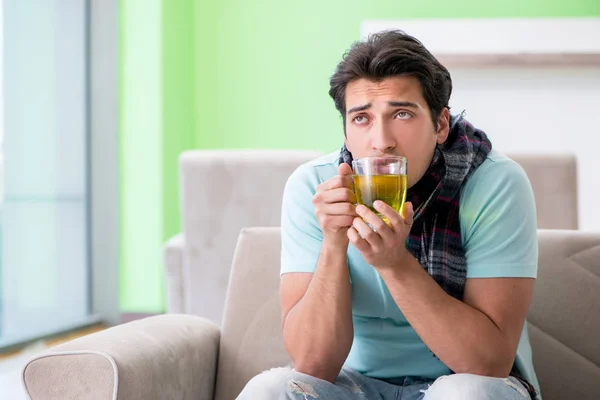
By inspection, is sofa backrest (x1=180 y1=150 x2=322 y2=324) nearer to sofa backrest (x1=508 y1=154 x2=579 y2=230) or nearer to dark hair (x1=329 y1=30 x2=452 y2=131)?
sofa backrest (x1=508 y1=154 x2=579 y2=230)

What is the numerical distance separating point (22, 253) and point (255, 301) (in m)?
2.66

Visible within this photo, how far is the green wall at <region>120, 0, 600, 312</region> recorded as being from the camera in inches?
189

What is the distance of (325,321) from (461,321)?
28 centimetres

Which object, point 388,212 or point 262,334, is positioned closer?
point 388,212

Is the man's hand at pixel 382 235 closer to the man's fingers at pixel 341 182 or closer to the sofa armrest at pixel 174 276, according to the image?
the man's fingers at pixel 341 182

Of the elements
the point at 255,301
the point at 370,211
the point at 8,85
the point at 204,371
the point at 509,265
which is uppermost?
the point at 8,85

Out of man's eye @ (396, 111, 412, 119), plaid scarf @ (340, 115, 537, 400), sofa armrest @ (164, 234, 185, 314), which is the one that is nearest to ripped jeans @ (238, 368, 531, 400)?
plaid scarf @ (340, 115, 537, 400)

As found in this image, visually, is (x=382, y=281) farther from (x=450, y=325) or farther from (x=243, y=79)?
(x=243, y=79)

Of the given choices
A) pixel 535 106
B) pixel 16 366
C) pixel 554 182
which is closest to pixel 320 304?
pixel 554 182

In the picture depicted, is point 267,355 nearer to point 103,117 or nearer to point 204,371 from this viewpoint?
point 204,371

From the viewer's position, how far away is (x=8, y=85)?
12.6 feet

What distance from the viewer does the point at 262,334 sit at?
176cm

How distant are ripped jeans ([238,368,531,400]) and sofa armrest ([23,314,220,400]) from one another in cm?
21

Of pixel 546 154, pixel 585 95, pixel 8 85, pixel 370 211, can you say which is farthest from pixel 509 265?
pixel 585 95
